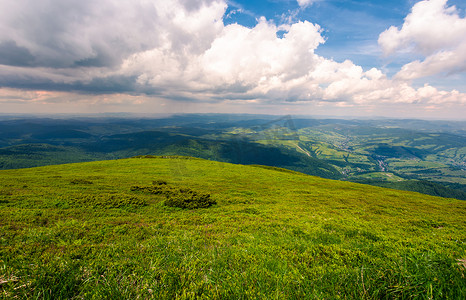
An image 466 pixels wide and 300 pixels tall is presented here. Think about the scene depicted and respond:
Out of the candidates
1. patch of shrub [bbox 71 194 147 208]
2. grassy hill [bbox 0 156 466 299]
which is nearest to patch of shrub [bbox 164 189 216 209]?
grassy hill [bbox 0 156 466 299]

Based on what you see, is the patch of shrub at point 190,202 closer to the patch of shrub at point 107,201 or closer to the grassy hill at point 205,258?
the grassy hill at point 205,258

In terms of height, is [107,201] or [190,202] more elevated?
[107,201]

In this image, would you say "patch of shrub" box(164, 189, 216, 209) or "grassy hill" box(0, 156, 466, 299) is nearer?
"grassy hill" box(0, 156, 466, 299)

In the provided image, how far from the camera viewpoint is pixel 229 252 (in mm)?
5883

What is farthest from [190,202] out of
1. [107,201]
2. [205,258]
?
[205,258]

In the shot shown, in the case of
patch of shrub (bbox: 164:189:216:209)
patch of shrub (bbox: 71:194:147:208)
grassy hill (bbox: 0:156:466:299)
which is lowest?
patch of shrub (bbox: 164:189:216:209)

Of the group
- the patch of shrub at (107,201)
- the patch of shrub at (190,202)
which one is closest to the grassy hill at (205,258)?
the patch of shrub at (107,201)

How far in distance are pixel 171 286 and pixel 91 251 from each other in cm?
436

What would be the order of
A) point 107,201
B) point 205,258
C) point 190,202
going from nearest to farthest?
point 205,258 → point 107,201 → point 190,202

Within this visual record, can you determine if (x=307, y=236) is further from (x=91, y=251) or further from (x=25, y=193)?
(x=25, y=193)

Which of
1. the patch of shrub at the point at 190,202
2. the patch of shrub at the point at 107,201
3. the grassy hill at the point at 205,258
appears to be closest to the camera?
the grassy hill at the point at 205,258

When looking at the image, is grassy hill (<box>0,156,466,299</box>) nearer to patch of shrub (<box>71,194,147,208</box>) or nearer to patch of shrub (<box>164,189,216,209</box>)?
patch of shrub (<box>71,194,147,208</box>)

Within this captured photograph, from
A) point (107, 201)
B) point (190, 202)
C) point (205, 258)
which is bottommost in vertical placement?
point (190, 202)

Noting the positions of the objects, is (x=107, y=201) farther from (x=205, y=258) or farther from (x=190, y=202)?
(x=205, y=258)
